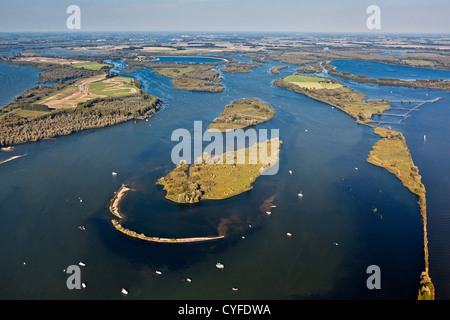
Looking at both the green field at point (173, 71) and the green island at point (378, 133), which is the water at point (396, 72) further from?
the green field at point (173, 71)

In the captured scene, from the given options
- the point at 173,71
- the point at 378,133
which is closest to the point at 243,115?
the point at 378,133

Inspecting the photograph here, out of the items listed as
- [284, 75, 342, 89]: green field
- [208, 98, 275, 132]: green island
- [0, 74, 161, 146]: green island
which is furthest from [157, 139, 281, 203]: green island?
[284, 75, 342, 89]: green field

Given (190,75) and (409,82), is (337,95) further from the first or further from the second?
(190,75)

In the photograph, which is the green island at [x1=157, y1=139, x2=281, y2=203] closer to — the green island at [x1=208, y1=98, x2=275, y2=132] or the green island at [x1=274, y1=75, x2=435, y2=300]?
the green island at [x1=208, y1=98, x2=275, y2=132]

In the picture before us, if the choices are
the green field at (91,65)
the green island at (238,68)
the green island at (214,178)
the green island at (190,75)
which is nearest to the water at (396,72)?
the green island at (238,68)
